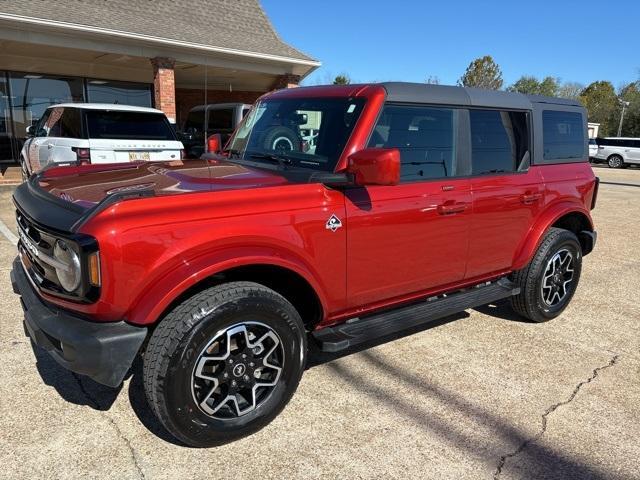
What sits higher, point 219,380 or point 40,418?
point 219,380

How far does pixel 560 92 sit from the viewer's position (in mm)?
75188

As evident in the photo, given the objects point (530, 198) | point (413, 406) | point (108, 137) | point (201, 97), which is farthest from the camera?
point (201, 97)

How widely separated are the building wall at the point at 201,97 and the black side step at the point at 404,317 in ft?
55.8

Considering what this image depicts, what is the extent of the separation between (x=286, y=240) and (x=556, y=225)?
299 cm

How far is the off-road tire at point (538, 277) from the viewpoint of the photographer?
4277mm

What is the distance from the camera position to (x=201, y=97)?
65.0 ft

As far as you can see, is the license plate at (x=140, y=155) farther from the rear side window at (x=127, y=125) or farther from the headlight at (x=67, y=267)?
the headlight at (x=67, y=267)

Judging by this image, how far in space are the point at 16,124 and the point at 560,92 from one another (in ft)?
252

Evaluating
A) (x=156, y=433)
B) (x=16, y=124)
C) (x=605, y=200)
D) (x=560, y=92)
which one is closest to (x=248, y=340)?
(x=156, y=433)

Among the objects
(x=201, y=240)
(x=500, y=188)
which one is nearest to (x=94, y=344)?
(x=201, y=240)

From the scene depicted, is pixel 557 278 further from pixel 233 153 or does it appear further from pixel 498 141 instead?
pixel 233 153

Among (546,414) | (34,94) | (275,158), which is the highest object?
(34,94)

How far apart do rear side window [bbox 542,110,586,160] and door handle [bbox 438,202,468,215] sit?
120cm

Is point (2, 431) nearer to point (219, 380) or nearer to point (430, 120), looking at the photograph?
point (219, 380)
